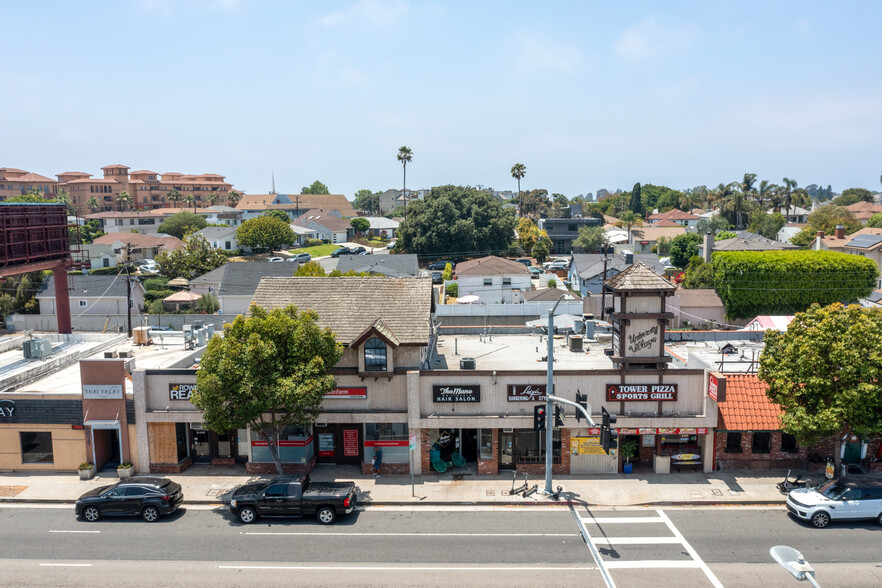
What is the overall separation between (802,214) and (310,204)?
121m

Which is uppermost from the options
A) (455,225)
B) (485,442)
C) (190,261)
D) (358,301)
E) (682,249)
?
(455,225)

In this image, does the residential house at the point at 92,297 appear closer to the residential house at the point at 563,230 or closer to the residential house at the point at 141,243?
the residential house at the point at 141,243

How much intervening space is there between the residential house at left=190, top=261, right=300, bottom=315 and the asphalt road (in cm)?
4615

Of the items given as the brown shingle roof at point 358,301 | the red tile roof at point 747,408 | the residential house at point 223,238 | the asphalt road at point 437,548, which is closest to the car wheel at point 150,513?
the asphalt road at point 437,548

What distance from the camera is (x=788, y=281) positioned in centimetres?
6384

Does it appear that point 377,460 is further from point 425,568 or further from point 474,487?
point 425,568

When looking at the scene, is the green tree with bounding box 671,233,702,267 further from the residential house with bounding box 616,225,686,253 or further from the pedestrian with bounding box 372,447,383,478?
the pedestrian with bounding box 372,447,383,478

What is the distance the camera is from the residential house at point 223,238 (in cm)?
10738

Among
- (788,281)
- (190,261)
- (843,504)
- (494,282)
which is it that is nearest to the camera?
(843,504)

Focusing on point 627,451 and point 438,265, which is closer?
point 627,451

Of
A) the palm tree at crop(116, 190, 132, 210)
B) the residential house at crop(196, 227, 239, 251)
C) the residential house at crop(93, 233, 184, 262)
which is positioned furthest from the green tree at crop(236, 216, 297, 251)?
the palm tree at crop(116, 190, 132, 210)

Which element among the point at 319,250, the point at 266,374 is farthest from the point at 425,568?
the point at 319,250

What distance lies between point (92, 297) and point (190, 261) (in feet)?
54.8

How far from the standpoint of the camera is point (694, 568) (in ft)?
66.9
